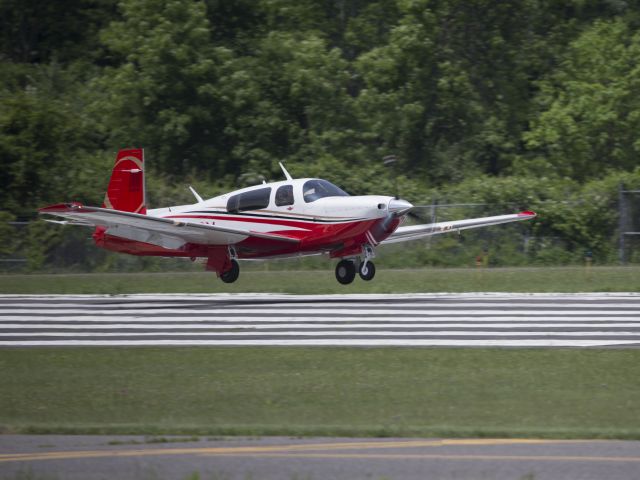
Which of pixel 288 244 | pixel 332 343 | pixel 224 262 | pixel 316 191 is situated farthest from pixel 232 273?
pixel 332 343

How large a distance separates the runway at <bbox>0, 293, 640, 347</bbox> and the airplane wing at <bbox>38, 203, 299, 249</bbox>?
1.19 m

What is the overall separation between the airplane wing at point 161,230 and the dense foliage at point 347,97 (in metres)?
12.2

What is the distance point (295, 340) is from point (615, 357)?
4.58 metres

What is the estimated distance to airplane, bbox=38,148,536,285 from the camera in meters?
21.2

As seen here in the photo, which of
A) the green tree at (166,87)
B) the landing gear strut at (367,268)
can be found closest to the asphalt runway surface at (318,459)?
the landing gear strut at (367,268)

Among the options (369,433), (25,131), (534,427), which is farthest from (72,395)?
(25,131)

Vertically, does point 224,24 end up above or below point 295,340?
above

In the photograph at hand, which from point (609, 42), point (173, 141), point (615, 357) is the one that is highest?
point (609, 42)

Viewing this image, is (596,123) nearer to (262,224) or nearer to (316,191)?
(316,191)

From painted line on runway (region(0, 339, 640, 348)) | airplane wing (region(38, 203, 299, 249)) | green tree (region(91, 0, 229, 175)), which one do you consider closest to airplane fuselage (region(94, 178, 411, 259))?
airplane wing (region(38, 203, 299, 249))

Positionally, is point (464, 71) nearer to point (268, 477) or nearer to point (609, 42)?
point (609, 42)

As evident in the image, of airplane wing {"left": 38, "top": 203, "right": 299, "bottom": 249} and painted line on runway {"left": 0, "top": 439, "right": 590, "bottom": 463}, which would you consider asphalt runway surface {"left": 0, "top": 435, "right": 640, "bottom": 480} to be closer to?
painted line on runway {"left": 0, "top": 439, "right": 590, "bottom": 463}

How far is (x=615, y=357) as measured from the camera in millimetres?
13242

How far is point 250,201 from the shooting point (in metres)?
22.6
